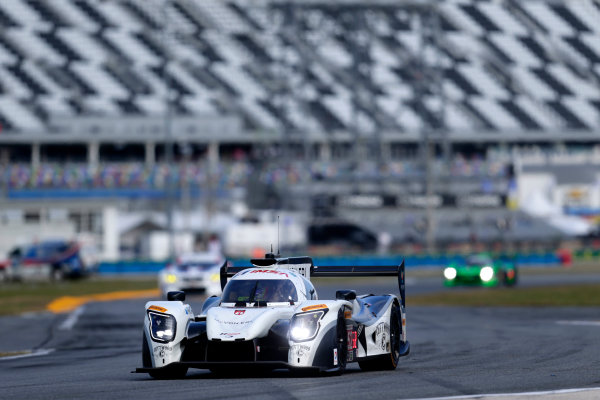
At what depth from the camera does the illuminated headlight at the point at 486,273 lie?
36.8 metres

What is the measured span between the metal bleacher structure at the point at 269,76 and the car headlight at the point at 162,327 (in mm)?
73157

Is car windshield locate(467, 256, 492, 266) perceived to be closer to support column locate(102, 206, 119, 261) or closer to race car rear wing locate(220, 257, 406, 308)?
race car rear wing locate(220, 257, 406, 308)

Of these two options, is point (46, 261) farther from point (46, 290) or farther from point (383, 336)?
point (383, 336)

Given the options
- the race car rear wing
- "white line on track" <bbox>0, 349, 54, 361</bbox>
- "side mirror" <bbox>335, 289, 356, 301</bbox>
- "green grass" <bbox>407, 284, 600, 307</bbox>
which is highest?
the race car rear wing

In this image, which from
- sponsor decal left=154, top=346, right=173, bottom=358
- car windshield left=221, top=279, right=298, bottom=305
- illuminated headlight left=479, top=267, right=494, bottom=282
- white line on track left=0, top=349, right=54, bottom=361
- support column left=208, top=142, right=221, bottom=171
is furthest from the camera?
support column left=208, top=142, right=221, bottom=171

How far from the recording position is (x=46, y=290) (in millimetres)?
41188

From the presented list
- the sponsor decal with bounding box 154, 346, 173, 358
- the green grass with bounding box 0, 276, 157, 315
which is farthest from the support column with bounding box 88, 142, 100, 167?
the sponsor decal with bounding box 154, 346, 173, 358

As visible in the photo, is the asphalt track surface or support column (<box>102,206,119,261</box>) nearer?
the asphalt track surface

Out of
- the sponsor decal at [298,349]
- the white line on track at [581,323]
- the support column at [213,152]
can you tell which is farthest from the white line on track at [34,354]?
the support column at [213,152]

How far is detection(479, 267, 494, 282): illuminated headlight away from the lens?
3681 centimetres

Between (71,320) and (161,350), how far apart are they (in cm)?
1472

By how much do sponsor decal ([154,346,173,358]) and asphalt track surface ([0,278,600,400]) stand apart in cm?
29

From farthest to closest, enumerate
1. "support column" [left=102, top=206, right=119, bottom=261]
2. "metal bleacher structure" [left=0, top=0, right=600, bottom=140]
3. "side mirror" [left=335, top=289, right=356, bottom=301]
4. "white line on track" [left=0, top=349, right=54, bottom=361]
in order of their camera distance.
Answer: "metal bleacher structure" [left=0, top=0, right=600, bottom=140] → "support column" [left=102, top=206, right=119, bottom=261] → "white line on track" [left=0, top=349, right=54, bottom=361] → "side mirror" [left=335, top=289, right=356, bottom=301]

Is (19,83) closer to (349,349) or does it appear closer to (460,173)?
(460,173)
